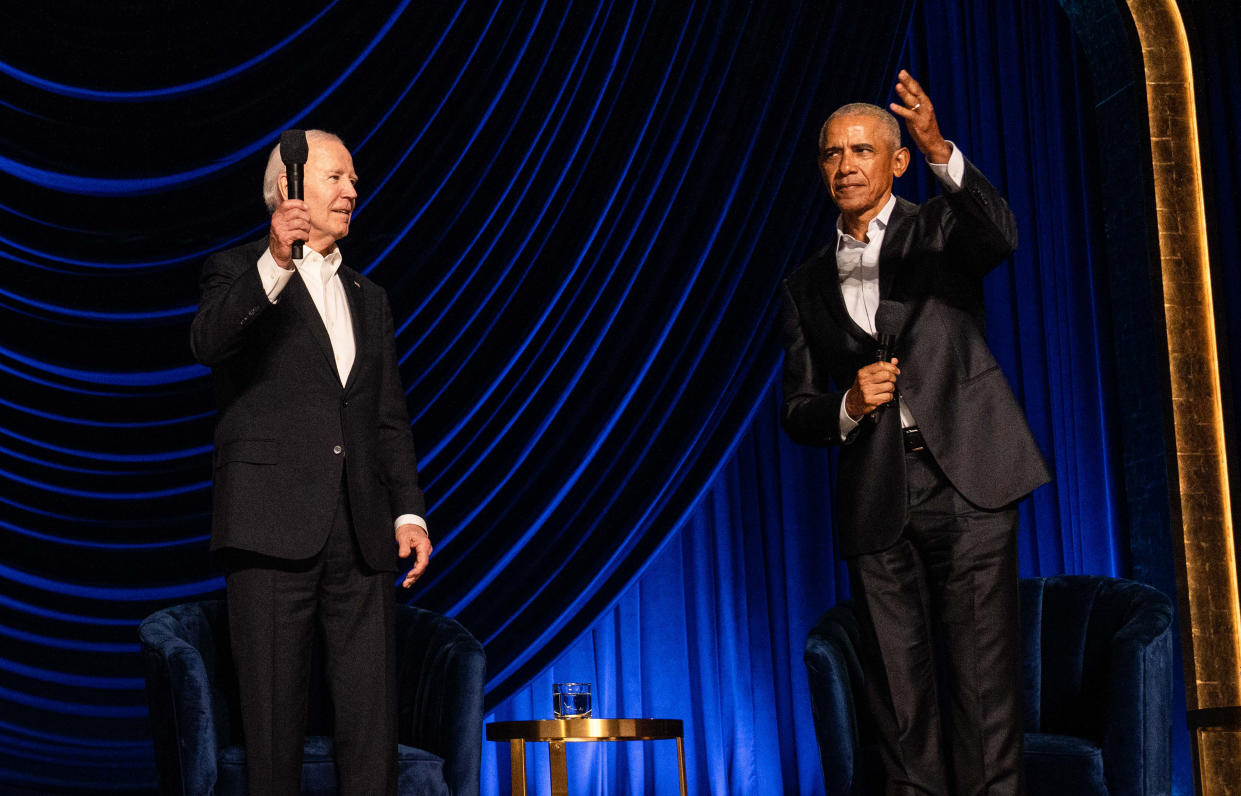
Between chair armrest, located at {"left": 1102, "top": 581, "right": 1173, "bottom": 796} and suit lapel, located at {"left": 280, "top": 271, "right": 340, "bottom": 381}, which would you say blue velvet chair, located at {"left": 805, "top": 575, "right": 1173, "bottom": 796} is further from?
suit lapel, located at {"left": 280, "top": 271, "right": 340, "bottom": 381}

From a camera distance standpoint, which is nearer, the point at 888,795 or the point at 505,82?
the point at 888,795

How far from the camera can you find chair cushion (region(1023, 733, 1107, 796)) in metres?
3.02

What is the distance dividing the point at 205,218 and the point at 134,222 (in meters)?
0.18

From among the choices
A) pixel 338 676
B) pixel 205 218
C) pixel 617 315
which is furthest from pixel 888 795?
pixel 205 218

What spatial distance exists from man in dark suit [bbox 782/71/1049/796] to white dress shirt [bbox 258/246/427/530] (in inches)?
33.7

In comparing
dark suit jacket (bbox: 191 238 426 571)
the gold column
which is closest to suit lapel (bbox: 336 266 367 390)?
dark suit jacket (bbox: 191 238 426 571)

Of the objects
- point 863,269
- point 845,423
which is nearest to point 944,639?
point 845,423

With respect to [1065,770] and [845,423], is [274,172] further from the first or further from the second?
[1065,770]

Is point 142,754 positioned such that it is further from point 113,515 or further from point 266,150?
point 266,150

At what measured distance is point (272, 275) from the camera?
2.29 metres

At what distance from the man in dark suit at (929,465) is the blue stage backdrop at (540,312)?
1329mm

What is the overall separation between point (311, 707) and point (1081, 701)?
1861 mm

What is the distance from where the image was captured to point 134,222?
3.49m

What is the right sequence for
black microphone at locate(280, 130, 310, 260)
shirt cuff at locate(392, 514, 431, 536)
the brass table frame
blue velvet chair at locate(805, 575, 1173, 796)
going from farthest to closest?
the brass table frame, blue velvet chair at locate(805, 575, 1173, 796), shirt cuff at locate(392, 514, 431, 536), black microphone at locate(280, 130, 310, 260)
